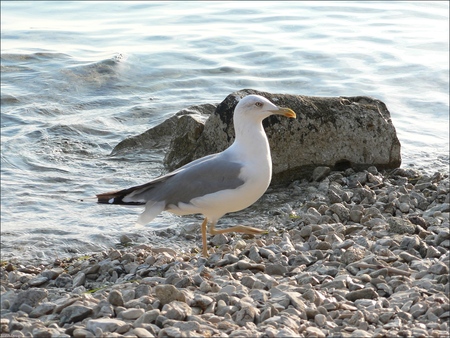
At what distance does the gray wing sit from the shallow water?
1.61 metres

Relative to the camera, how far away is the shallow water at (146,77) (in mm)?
9141

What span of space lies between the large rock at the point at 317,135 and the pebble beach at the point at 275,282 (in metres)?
1.06

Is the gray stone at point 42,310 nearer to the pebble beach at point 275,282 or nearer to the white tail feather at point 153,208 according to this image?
the pebble beach at point 275,282

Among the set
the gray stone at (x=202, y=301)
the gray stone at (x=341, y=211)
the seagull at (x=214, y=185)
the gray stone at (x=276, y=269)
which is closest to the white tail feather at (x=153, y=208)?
the seagull at (x=214, y=185)

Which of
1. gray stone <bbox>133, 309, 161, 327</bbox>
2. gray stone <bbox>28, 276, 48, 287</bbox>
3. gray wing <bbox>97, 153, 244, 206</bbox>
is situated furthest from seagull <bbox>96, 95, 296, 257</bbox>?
gray stone <bbox>133, 309, 161, 327</bbox>

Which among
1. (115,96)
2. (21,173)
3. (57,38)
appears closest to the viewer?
(21,173)

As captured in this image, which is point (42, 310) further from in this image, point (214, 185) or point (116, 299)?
point (214, 185)

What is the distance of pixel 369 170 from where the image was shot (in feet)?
29.9

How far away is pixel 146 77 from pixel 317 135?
6753mm

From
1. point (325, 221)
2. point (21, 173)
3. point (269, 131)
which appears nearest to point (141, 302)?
point (325, 221)

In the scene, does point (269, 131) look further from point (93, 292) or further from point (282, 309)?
point (282, 309)

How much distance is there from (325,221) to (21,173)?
4553 millimetres

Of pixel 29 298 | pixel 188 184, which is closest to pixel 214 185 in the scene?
pixel 188 184

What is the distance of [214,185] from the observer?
6.32m
